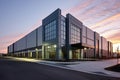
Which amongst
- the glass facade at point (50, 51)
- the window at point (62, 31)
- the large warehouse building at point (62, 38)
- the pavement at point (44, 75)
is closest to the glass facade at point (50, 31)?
the large warehouse building at point (62, 38)

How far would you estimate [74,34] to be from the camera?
58.4 m

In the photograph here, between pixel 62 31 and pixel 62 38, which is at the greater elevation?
pixel 62 31

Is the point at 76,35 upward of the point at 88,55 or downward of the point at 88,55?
upward

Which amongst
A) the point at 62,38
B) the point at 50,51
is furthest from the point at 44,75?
the point at 50,51

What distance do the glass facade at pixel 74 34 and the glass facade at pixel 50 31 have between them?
6.28 m

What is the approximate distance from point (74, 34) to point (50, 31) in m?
8.64

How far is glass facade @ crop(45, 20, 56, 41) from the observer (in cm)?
5359

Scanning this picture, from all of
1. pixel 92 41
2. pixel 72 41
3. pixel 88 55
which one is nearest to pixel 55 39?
pixel 72 41

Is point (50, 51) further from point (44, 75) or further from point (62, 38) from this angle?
point (44, 75)

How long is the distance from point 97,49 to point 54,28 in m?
42.1

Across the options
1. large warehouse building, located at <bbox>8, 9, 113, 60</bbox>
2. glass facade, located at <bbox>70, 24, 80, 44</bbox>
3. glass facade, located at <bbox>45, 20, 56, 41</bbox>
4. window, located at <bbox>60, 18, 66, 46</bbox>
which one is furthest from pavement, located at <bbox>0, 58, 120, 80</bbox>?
glass facade, located at <bbox>70, 24, 80, 44</bbox>

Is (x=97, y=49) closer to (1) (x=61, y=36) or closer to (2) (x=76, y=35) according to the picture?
(2) (x=76, y=35)

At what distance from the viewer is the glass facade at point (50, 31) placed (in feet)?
176

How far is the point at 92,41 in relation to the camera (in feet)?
266
